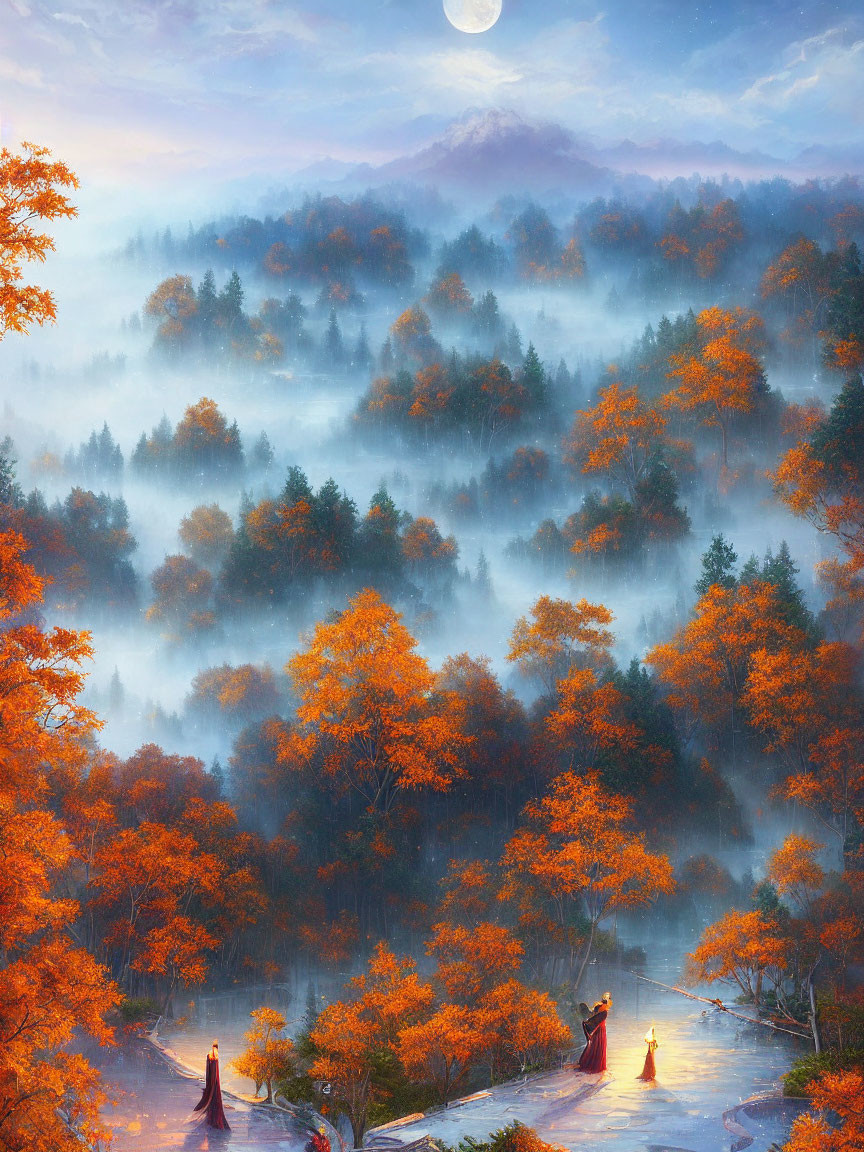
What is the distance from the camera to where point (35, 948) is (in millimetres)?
17562

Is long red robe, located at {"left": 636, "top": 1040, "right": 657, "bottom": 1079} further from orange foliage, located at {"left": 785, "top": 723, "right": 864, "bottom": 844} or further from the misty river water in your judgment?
orange foliage, located at {"left": 785, "top": 723, "right": 864, "bottom": 844}

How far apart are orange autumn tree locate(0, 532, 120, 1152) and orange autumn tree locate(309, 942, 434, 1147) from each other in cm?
485

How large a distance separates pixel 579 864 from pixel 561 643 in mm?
7189

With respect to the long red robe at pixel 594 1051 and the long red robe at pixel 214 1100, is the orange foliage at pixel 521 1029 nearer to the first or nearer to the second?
the long red robe at pixel 594 1051

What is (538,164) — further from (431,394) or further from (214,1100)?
(214,1100)

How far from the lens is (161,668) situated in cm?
3181

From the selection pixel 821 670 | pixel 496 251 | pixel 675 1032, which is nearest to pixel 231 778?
pixel 675 1032

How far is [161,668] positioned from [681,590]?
51.6 feet

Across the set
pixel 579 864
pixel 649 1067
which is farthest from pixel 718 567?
pixel 649 1067

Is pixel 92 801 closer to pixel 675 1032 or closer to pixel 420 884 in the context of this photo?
pixel 420 884

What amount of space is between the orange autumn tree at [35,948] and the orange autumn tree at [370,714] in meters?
11.9

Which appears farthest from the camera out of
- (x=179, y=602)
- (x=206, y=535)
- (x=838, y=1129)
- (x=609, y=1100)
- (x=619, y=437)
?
(x=619, y=437)

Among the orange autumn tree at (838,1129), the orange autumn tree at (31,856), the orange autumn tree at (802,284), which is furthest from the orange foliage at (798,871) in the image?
the orange autumn tree at (802,284)

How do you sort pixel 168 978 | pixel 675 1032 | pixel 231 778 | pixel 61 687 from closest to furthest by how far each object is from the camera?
pixel 61 687 < pixel 675 1032 < pixel 168 978 < pixel 231 778
